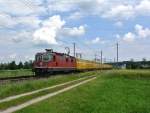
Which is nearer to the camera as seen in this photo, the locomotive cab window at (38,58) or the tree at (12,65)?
the locomotive cab window at (38,58)

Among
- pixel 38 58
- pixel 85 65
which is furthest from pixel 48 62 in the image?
pixel 85 65

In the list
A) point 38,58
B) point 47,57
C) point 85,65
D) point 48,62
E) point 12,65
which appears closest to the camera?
point 48,62

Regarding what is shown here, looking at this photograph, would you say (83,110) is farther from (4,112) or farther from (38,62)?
(38,62)

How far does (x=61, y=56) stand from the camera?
60.7m

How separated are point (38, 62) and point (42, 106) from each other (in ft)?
115

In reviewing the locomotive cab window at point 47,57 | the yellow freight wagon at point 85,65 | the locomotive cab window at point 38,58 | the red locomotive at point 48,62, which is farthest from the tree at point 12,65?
the locomotive cab window at point 47,57

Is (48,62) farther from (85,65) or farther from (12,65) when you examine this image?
(12,65)

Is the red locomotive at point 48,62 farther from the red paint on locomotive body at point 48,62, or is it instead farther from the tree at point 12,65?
the tree at point 12,65

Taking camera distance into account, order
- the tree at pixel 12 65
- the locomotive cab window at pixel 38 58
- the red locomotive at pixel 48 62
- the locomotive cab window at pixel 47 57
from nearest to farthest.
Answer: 1. the red locomotive at pixel 48 62
2. the locomotive cab window at pixel 47 57
3. the locomotive cab window at pixel 38 58
4. the tree at pixel 12 65

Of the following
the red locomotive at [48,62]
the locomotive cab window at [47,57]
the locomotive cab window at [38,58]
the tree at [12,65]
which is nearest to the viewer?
the red locomotive at [48,62]

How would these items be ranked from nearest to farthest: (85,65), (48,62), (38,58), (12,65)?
1. (48,62)
2. (38,58)
3. (85,65)
4. (12,65)

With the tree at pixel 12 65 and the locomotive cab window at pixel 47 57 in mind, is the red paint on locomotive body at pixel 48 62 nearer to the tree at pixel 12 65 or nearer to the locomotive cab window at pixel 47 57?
the locomotive cab window at pixel 47 57

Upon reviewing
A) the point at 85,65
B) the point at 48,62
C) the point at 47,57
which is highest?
the point at 47,57

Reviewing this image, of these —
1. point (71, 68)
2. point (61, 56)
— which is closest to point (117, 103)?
point (61, 56)
